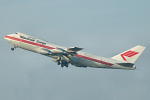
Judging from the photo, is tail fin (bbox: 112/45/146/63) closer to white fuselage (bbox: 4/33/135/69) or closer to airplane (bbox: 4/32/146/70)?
airplane (bbox: 4/32/146/70)

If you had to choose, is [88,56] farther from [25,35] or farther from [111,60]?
[25,35]

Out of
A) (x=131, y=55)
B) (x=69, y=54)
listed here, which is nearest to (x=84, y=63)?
(x=69, y=54)

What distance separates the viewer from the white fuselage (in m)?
85.1

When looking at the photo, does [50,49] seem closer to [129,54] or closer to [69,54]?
[69,54]

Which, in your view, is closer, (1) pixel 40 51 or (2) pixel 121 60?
(1) pixel 40 51

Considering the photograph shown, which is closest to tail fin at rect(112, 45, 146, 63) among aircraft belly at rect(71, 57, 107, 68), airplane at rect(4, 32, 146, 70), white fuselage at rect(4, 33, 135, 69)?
airplane at rect(4, 32, 146, 70)

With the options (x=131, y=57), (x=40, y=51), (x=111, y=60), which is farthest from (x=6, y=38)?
(x=131, y=57)

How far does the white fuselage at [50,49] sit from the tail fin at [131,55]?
9.51 ft

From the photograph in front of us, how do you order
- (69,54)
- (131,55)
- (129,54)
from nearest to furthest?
1. (69,54)
2. (131,55)
3. (129,54)

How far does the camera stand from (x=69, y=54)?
278 feet

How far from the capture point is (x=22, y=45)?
85562 mm

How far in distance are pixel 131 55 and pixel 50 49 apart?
25.2 metres

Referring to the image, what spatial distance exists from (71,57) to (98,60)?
8.42 metres

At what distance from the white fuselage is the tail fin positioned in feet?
9.51
